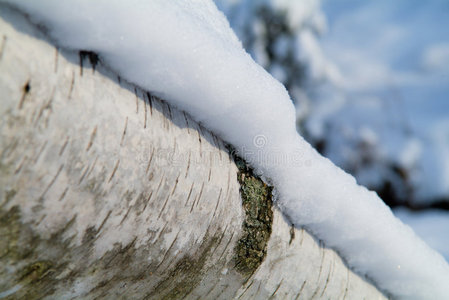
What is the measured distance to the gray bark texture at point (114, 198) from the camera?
20.9 inches

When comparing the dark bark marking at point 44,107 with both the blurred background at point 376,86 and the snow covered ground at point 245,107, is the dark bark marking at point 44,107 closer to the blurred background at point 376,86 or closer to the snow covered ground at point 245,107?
the snow covered ground at point 245,107

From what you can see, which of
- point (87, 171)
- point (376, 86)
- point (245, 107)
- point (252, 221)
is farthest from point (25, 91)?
point (376, 86)

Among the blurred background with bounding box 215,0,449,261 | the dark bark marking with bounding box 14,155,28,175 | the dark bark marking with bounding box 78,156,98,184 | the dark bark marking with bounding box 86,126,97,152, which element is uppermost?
the blurred background with bounding box 215,0,449,261

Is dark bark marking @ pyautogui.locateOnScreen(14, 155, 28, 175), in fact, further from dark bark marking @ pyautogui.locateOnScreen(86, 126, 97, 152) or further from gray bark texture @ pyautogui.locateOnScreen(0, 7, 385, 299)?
dark bark marking @ pyautogui.locateOnScreen(86, 126, 97, 152)

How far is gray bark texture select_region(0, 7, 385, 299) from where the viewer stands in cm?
53

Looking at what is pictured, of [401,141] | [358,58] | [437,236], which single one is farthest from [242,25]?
[437,236]

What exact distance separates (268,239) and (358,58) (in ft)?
19.3

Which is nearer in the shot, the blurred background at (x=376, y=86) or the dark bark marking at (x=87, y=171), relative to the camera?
the dark bark marking at (x=87, y=171)

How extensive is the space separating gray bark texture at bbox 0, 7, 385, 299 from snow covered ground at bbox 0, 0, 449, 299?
0.14 feet

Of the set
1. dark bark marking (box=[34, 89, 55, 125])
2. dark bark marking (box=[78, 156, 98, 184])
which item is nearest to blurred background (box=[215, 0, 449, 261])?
dark bark marking (box=[78, 156, 98, 184])

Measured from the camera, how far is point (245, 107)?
783 millimetres

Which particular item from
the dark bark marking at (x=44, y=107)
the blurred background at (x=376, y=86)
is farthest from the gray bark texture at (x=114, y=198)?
the blurred background at (x=376, y=86)

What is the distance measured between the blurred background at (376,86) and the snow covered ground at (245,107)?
8.98 ft

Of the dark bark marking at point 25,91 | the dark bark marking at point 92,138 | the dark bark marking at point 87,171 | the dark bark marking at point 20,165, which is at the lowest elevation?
the dark bark marking at point 20,165
